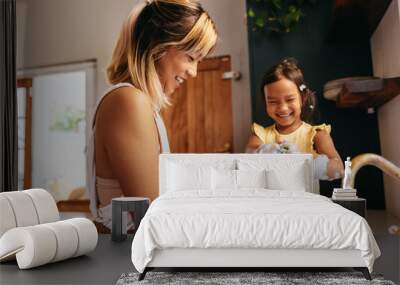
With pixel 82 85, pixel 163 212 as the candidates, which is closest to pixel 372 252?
pixel 163 212

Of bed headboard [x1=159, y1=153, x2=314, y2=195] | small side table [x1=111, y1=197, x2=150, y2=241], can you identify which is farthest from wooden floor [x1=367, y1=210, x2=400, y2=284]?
small side table [x1=111, y1=197, x2=150, y2=241]

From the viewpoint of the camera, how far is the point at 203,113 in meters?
4.28

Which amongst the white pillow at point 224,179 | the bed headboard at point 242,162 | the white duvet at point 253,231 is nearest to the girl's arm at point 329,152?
the bed headboard at point 242,162

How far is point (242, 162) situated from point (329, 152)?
0.85 m

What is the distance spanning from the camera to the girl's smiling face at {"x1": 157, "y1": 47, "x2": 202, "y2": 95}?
14.1 feet

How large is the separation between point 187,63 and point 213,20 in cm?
50

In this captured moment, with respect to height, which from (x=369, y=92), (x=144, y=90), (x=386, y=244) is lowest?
(x=386, y=244)

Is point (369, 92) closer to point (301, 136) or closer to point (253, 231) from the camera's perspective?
point (301, 136)

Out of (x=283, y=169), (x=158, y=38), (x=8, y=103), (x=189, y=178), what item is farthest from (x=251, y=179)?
(x=8, y=103)

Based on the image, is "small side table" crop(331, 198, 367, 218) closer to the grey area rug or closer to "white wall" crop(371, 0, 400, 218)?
"white wall" crop(371, 0, 400, 218)

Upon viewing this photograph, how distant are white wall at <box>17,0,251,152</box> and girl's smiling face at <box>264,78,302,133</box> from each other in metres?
0.21

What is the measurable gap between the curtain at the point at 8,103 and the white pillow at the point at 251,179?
239 cm

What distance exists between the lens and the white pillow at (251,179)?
369 centimetres

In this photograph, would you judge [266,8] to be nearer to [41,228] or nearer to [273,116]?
[273,116]
